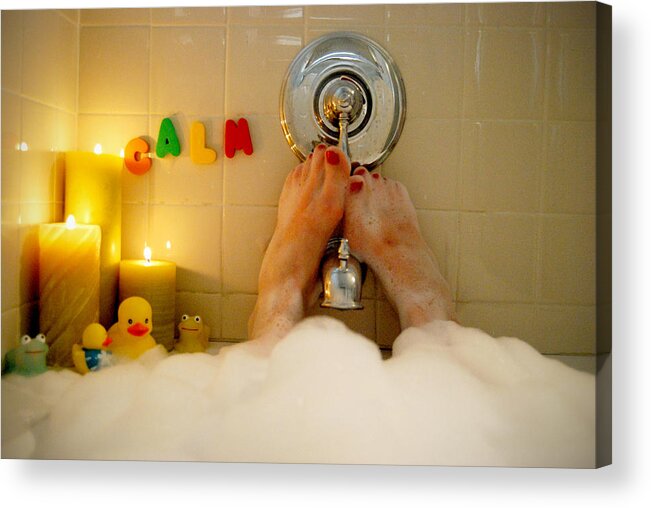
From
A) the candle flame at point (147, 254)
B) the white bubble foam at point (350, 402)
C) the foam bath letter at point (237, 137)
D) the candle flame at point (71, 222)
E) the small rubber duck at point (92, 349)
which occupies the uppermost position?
the foam bath letter at point (237, 137)

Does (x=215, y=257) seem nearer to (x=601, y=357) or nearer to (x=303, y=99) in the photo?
(x=303, y=99)

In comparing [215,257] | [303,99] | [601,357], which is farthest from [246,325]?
[601,357]

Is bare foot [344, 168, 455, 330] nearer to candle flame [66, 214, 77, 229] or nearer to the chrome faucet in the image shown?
the chrome faucet

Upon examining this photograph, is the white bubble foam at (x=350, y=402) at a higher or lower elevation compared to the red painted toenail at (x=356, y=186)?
lower

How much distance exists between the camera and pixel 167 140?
1.13 meters

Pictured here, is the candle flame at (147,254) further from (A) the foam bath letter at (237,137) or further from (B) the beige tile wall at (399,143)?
(A) the foam bath letter at (237,137)

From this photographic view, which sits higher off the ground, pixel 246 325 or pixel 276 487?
pixel 246 325

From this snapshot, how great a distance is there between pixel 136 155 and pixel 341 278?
337 mm

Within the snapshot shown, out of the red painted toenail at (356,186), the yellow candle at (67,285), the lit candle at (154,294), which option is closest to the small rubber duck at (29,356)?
the yellow candle at (67,285)

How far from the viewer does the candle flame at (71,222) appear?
1.13 m

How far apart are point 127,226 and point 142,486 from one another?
38 cm

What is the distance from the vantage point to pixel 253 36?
1124 mm

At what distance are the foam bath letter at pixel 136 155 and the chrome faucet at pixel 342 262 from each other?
26 cm

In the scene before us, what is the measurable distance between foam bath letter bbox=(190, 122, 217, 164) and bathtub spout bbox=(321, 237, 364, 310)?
0.70 ft
